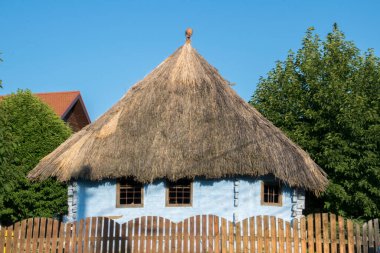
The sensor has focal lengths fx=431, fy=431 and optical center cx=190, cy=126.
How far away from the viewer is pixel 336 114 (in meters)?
16.7

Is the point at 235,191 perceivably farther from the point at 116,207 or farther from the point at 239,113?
the point at 116,207

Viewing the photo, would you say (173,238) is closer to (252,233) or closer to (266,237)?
(252,233)

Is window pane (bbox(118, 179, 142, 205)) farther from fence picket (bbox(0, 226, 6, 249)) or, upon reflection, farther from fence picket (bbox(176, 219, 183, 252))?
fence picket (bbox(0, 226, 6, 249))

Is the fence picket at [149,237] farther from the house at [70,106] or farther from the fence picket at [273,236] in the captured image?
the house at [70,106]

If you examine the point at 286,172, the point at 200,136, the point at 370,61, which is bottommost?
the point at 286,172

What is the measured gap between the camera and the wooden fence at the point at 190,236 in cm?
885

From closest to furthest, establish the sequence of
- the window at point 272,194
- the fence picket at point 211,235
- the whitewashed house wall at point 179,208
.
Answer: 1. the fence picket at point 211,235
2. the whitewashed house wall at point 179,208
3. the window at point 272,194

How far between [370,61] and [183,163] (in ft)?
32.4

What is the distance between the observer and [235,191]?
562 inches

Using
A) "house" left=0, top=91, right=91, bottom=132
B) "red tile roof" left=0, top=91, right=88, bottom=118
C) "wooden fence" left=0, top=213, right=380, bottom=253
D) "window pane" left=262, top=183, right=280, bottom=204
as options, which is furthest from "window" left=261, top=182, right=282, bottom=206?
"red tile roof" left=0, top=91, right=88, bottom=118

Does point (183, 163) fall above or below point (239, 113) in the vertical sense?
below

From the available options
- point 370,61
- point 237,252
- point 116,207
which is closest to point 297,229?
point 237,252

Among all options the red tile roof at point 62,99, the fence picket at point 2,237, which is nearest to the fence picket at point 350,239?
the fence picket at point 2,237

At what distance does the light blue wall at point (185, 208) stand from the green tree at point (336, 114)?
3.90m
